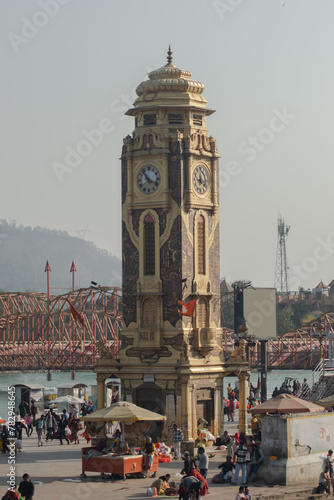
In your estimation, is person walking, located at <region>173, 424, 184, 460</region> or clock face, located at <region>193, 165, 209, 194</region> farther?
clock face, located at <region>193, 165, 209, 194</region>

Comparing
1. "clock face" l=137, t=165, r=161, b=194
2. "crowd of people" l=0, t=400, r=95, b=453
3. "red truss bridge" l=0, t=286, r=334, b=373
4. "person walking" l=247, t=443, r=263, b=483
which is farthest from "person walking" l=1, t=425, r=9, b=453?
"red truss bridge" l=0, t=286, r=334, b=373

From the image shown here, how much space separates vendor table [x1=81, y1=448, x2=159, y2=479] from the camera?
117ft

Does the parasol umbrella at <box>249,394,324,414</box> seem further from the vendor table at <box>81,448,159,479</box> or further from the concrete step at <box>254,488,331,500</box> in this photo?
the vendor table at <box>81,448,159,479</box>

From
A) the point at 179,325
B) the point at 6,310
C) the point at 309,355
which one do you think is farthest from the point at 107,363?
the point at 6,310

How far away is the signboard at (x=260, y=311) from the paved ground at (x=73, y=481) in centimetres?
3521

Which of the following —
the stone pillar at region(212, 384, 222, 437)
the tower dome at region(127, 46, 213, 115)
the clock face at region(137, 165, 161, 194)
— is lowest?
the stone pillar at region(212, 384, 222, 437)

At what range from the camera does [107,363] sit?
1869 inches

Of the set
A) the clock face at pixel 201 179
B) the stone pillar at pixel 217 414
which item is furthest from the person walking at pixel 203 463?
the clock face at pixel 201 179

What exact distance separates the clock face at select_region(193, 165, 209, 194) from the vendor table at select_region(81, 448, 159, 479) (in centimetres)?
1496

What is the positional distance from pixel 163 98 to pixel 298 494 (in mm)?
21067

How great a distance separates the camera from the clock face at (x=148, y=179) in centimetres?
4672

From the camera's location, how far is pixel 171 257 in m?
46.2

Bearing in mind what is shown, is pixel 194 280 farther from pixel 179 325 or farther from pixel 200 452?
pixel 200 452

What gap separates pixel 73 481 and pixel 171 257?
13693mm
